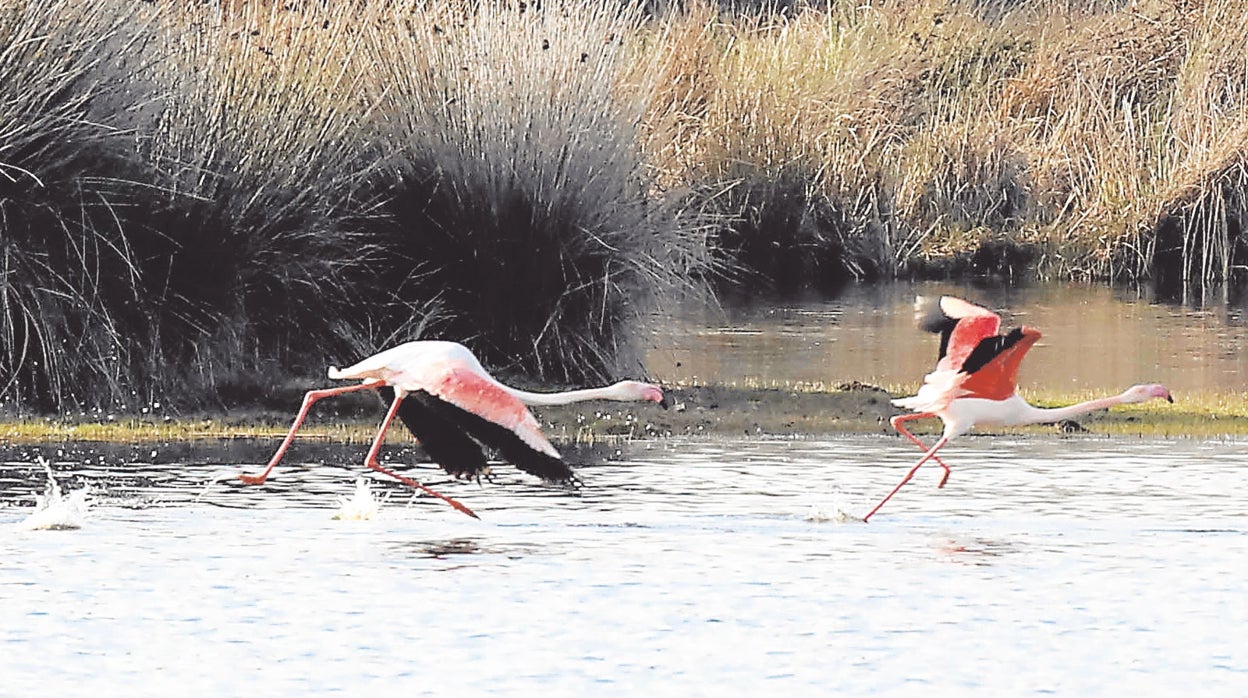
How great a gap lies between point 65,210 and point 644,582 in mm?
Answer: 4818

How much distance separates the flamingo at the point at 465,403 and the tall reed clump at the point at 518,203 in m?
4.01

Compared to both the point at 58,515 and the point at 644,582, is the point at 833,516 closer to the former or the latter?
the point at 644,582

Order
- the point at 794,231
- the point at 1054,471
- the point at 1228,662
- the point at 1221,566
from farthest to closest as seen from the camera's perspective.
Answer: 1. the point at 794,231
2. the point at 1054,471
3. the point at 1221,566
4. the point at 1228,662

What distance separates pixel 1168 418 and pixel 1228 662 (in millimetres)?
6422

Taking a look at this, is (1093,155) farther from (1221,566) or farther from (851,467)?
(1221,566)

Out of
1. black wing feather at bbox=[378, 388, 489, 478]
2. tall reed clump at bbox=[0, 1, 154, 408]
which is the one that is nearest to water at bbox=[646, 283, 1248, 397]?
tall reed clump at bbox=[0, 1, 154, 408]

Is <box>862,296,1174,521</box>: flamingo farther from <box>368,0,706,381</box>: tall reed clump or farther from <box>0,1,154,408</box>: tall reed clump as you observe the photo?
<box>0,1,154,408</box>: tall reed clump

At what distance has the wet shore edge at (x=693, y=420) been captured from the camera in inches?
495

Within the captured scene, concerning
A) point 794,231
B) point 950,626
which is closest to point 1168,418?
point 950,626

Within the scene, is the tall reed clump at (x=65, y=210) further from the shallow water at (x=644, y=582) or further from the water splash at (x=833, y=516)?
the water splash at (x=833, y=516)

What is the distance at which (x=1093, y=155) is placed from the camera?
26.4 meters

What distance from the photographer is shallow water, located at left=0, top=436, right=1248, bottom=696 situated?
754 cm

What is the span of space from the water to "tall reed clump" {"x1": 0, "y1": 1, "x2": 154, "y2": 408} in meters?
3.64

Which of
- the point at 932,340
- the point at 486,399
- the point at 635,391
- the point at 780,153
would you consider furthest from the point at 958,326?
the point at 780,153
